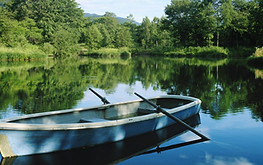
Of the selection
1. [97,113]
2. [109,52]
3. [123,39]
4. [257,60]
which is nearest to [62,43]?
[109,52]

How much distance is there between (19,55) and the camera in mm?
36156

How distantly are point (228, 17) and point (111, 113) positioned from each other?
46.3 metres

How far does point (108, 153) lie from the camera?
5.55 m

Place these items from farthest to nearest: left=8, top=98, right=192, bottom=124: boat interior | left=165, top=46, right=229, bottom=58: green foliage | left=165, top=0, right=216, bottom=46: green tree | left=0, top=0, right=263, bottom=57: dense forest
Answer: left=165, top=0, right=216, bottom=46: green tree < left=165, top=46, right=229, bottom=58: green foliage < left=0, top=0, right=263, bottom=57: dense forest < left=8, top=98, right=192, bottom=124: boat interior

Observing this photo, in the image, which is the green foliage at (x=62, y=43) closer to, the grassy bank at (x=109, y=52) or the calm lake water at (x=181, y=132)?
the grassy bank at (x=109, y=52)

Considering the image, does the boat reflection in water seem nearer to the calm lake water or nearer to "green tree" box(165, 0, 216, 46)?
the calm lake water

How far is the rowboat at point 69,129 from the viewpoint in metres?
4.89

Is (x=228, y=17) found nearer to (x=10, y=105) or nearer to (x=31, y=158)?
(x=10, y=105)

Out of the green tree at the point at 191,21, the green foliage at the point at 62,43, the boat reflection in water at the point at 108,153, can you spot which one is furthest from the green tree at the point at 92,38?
the boat reflection in water at the point at 108,153

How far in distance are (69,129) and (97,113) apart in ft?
6.41

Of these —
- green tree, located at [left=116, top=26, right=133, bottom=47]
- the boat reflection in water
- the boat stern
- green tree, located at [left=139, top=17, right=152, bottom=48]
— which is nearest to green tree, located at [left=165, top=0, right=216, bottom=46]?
green tree, located at [left=139, top=17, right=152, bottom=48]

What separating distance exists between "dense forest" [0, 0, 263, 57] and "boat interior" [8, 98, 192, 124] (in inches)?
1350

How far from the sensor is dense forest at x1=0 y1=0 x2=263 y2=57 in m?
45.8

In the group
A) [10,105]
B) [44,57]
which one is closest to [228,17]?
[44,57]
